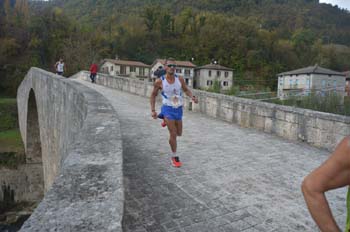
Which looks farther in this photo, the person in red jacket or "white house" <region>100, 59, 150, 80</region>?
"white house" <region>100, 59, 150, 80</region>

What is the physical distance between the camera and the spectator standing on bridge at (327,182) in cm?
127

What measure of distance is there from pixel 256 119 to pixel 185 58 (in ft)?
191

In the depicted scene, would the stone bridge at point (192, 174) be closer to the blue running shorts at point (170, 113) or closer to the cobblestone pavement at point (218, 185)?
the cobblestone pavement at point (218, 185)

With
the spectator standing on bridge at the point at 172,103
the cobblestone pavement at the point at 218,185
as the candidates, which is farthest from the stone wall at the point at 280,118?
the spectator standing on bridge at the point at 172,103

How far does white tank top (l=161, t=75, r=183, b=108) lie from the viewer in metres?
4.58

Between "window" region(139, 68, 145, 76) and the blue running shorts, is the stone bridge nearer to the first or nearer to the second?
the blue running shorts

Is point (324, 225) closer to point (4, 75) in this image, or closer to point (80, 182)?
point (80, 182)

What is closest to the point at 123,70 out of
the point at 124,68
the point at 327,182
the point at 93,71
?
the point at 124,68

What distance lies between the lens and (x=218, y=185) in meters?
3.76

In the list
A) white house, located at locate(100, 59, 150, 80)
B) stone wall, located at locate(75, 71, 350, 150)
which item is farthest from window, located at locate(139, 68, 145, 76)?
stone wall, located at locate(75, 71, 350, 150)

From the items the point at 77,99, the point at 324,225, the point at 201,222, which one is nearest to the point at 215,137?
the point at 77,99

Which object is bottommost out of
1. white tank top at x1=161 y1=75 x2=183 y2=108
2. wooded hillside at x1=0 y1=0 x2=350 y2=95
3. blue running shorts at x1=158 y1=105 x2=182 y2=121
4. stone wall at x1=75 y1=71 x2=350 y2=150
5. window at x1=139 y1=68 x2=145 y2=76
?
stone wall at x1=75 y1=71 x2=350 y2=150

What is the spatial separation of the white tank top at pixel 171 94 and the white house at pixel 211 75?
48767mm

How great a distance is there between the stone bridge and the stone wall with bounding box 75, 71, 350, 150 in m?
0.02
